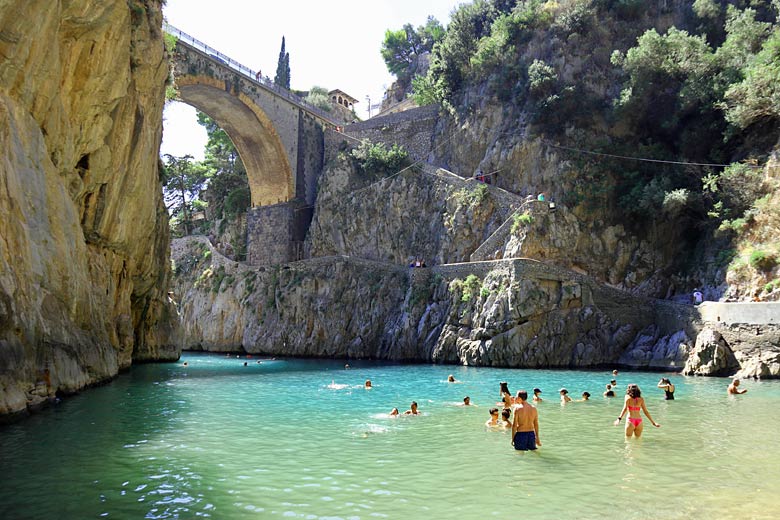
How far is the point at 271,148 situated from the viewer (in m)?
49.6

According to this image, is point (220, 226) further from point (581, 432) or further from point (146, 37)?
point (581, 432)

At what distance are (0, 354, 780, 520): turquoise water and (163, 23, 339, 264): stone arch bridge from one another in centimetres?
2998

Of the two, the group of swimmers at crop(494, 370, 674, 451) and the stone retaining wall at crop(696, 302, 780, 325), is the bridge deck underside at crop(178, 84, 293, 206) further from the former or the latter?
the group of swimmers at crop(494, 370, 674, 451)

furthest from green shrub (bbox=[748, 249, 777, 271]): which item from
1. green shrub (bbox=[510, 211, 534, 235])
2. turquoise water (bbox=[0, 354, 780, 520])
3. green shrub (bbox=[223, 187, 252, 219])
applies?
green shrub (bbox=[223, 187, 252, 219])

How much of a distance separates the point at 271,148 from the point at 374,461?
41.6m

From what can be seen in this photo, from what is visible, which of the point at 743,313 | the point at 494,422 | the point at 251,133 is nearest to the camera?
the point at 494,422

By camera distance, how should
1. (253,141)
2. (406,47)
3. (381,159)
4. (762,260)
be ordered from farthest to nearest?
(406,47) < (253,141) < (381,159) < (762,260)

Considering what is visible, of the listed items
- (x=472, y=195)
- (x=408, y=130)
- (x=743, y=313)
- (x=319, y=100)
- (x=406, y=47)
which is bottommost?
(x=743, y=313)

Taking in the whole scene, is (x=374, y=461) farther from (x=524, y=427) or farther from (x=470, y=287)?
(x=470, y=287)

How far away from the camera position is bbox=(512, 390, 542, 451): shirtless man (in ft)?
38.8

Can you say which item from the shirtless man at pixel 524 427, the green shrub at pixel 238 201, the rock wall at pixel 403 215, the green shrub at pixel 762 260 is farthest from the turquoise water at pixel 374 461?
the green shrub at pixel 238 201

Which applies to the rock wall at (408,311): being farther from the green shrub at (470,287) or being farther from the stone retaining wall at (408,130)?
the stone retaining wall at (408,130)

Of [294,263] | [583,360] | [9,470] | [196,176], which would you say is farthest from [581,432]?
[196,176]

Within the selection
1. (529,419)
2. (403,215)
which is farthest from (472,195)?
(529,419)
